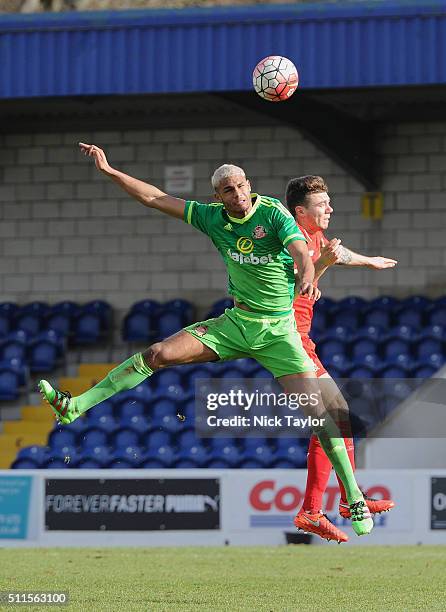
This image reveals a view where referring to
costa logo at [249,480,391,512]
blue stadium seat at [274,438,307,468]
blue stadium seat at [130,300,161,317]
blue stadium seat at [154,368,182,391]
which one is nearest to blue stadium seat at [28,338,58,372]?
blue stadium seat at [130,300,161,317]

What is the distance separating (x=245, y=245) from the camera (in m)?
9.16

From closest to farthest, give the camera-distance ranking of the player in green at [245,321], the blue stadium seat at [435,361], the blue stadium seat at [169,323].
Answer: the player in green at [245,321] < the blue stadium seat at [435,361] < the blue stadium seat at [169,323]

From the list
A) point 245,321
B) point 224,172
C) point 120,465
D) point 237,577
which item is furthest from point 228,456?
point 224,172

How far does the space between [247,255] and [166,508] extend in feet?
21.1

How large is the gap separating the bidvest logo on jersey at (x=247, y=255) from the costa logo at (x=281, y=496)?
6110mm

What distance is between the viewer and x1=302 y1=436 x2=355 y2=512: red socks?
959cm

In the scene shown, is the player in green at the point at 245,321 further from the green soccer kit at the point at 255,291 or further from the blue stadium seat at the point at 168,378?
the blue stadium seat at the point at 168,378

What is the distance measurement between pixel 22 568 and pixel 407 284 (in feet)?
28.7

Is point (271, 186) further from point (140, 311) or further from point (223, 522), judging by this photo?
point (223, 522)

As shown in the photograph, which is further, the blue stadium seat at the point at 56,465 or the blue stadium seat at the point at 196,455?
the blue stadium seat at the point at 56,465

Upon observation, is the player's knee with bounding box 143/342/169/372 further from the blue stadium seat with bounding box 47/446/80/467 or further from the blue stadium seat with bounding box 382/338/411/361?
the blue stadium seat with bounding box 382/338/411/361

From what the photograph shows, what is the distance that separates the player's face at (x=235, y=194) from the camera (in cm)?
896

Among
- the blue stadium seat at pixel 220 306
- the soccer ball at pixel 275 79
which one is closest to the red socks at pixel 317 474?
the soccer ball at pixel 275 79

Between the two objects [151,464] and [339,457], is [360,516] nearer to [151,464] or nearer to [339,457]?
[339,457]
